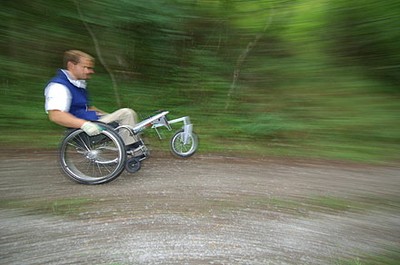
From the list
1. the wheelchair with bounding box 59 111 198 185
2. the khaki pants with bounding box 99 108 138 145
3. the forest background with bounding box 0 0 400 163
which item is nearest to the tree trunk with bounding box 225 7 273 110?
the forest background with bounding box 0 0 400 163

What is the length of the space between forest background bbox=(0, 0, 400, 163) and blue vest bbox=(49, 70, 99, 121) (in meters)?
2.12

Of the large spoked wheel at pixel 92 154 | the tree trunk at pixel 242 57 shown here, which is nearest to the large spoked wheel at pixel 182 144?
the large spoked wheel at pixel 92 154

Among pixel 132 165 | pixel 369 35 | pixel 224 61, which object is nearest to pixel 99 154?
pixel 132 165

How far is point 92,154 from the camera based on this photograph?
3.38 m

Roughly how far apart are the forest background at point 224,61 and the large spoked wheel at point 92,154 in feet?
6.80

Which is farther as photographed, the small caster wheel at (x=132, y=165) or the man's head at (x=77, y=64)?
the small caster wheel at (x=132, y=165)

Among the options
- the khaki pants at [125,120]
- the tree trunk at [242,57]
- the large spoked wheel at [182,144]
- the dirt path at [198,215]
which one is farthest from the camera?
the tree trunk at [242,57]

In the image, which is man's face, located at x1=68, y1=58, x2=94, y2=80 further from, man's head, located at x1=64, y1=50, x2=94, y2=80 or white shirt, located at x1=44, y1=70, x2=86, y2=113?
white shirt, located at x1=44, y1=70, x2=86, y2=113

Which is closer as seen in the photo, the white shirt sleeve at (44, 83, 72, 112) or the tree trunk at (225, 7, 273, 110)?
the white shirt sleeve at (44, 83, 72, 112)

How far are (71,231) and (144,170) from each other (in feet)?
4.63

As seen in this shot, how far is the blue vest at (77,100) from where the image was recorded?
329cm

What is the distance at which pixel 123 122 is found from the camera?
3.54m

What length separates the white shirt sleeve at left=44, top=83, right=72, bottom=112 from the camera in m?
3.20

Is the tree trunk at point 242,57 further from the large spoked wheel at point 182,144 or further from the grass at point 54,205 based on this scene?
the grass at point 54,205
